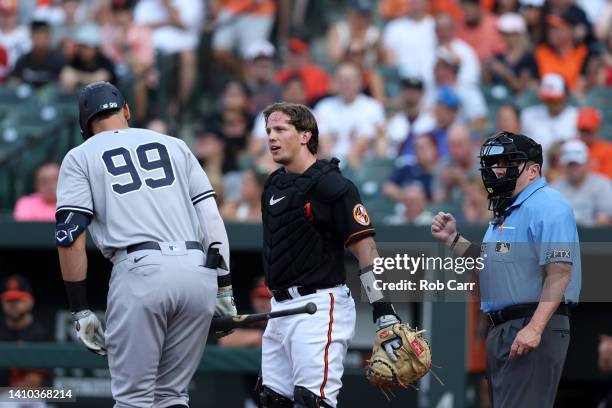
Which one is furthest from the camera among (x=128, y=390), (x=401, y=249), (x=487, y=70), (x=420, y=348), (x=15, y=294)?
(x=487, y=70)

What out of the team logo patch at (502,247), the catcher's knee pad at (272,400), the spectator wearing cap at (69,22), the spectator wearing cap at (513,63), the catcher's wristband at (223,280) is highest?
the spectator wearing cap at (69,22)

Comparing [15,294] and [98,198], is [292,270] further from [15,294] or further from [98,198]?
[15,294]

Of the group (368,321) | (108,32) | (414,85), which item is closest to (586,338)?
(368,321)

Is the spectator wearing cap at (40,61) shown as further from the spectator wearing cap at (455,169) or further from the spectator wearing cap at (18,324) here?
the spectator wearing cap at (455,169)

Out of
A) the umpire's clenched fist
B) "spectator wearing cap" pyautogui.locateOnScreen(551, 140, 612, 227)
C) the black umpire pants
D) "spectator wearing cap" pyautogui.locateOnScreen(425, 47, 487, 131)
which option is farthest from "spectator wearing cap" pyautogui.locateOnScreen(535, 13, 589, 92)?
the black umpire pants

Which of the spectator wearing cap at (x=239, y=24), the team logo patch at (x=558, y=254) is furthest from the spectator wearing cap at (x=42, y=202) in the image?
the team logo patch at (x=558, y=254)

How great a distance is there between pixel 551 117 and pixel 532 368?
18.7ft

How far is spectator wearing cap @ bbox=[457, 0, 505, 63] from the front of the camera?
41.3 feet

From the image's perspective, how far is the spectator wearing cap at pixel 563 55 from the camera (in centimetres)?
1205

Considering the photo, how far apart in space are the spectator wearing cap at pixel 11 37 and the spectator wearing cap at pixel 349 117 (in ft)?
11.7

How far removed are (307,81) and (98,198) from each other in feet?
22.4

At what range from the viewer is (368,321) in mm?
8883

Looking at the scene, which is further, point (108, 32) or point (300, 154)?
point (108, 32)

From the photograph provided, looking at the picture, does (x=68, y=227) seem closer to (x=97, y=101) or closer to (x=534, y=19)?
(x=97, y=101)
